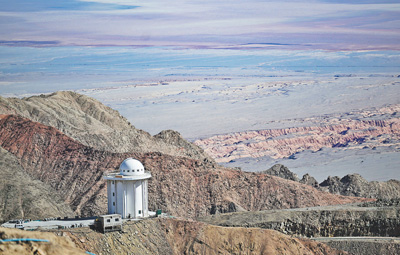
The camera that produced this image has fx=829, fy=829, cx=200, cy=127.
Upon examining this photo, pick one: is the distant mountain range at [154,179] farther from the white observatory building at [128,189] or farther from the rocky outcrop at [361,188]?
the white observatory building at [128,189]

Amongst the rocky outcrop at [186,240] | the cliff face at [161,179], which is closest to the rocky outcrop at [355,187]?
the cliff face at [161,179]

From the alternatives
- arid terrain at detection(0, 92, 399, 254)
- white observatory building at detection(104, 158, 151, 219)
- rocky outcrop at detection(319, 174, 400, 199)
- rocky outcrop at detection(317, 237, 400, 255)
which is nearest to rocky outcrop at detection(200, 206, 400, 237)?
arid terrain at detection(0, 92, 399, 254)

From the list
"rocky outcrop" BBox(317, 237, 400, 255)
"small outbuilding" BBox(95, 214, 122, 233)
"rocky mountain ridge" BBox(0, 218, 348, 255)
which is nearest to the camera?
"rocky mountain ridge" BBox(0, 218, 348, 255)

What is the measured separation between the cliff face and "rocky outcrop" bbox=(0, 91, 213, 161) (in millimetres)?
9930

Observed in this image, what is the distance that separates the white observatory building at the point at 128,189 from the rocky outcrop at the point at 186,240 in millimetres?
1283

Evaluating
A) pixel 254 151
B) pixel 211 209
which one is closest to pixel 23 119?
pixel 211 209

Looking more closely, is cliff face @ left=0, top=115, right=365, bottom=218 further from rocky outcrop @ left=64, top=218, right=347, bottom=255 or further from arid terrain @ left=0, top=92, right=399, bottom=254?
rocky outcrop @ left=64, top=218, right=347, bottom=255

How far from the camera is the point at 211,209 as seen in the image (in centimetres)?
8169

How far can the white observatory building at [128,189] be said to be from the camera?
175 ft

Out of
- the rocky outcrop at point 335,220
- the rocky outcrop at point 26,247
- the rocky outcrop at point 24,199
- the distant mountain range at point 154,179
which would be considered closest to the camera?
the rocky outcrop at point 26,247

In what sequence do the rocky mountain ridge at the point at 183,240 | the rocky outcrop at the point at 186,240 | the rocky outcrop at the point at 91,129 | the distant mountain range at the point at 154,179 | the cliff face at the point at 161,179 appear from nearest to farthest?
the rocky mountain ridge at the point at 183,240 → the rocky outcrop at the point at 186,240 → the distant mountain range at the point at 154,179 → the cliff face at the point at 161,179 → the rocky outcrop at the point at 91,129

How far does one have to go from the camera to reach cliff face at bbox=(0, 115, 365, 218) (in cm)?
8050

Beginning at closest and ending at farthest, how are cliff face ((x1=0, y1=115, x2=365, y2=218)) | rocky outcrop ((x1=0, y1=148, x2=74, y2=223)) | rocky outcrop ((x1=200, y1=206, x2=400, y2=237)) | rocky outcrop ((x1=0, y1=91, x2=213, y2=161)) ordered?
rocky outcrop ((x1=0, y1=148, x2=74, y2=223))
rocky outcrop ((x1=200, y1=206, x2=400, y2=237))
cliff face ((x1=0, y1=115, x2=365, y2=218))
rocky outcrop ((x1=0, y1=91, x2=213, y2=161))

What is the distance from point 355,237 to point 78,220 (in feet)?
91.5
